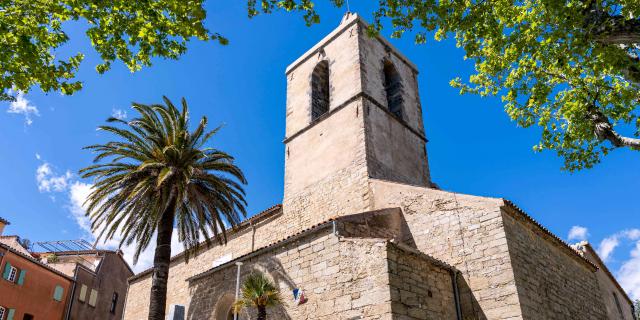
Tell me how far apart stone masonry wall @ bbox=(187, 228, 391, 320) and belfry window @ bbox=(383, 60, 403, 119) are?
9.90 m

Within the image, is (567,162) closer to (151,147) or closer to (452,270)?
(452,270)

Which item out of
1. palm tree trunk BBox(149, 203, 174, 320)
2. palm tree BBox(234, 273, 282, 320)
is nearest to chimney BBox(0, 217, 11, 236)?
palm tree trunk BBox(149, 203, 174, 320)

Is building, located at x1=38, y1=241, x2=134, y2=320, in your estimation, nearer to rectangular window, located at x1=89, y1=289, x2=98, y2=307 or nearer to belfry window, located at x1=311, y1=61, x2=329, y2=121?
rectangular window, located at x1=89, y1=289, x2=98, y2=307

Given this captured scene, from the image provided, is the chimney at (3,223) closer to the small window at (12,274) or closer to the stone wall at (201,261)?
the small window at (12,274)

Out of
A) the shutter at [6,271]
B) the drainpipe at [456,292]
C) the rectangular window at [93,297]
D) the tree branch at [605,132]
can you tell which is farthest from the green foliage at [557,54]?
the rectangular window at [93,297]

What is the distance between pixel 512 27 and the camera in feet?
35.7

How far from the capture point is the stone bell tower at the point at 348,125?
16.5 meters

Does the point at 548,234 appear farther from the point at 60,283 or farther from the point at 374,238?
the point at 60,283

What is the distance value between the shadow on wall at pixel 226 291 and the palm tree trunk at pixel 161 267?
94 cm

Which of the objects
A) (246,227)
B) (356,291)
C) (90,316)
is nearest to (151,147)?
(246,227)

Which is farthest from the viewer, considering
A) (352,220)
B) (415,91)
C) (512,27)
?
(415,91)

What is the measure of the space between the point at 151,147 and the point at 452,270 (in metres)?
10.6

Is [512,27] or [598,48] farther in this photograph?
[512,27]

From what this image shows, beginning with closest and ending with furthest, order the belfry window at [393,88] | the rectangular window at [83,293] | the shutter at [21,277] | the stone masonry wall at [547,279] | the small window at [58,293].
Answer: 1. the stone masonry wall at [547,279]
2. the belfry window at [393,88]
3. the shutter at [21,277]
4. the small window at [58,293]
5. the rectangular window at [83,293]
